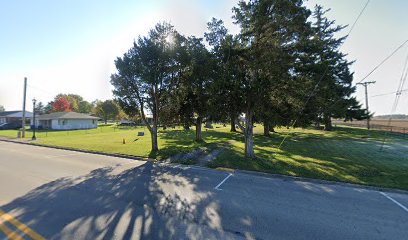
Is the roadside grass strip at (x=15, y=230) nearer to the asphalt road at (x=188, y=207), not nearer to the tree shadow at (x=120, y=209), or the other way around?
the asphalt road at (x=188, y=207)

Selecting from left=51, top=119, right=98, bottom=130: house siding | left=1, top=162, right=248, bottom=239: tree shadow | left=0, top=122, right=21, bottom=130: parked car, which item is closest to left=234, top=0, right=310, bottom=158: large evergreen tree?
left=1, top=162, right=248, bottom=239: tree shadow

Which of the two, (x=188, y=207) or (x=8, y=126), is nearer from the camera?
(x=188, y=207)

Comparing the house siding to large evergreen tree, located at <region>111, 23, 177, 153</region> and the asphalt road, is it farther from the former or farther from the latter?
the asphalt road

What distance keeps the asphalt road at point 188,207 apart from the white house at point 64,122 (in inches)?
1530

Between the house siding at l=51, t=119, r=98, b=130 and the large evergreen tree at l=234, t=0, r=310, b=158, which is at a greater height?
the large evergreen tree at l=234, t=0, r=310, b=158

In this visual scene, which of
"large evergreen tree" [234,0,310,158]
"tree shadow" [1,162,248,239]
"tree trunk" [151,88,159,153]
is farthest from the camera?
"tree trunk" [151,88,159,153]

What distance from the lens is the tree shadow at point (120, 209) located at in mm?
4391

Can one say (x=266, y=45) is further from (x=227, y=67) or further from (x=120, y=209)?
(x=120, y=209)

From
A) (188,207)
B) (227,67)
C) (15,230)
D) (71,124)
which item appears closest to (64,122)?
(71,124)

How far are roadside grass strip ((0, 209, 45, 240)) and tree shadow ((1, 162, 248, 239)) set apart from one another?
127 millimetres

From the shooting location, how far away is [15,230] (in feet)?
14.4

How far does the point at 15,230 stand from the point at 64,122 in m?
45.4

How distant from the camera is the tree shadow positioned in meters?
4.39

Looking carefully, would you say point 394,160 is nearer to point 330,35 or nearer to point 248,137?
point 248,137
